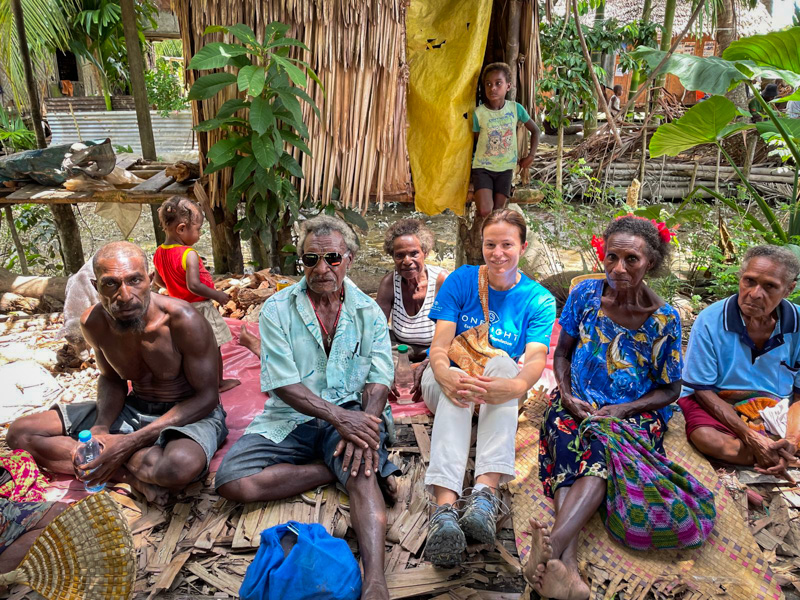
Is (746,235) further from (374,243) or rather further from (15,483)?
(15,483)

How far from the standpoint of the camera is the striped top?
154 inches

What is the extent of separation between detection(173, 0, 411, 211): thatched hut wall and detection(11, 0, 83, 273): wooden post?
83.7 inches

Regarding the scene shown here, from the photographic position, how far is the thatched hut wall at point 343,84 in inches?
193

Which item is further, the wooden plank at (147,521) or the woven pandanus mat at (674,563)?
the wooden plank at (147,521)

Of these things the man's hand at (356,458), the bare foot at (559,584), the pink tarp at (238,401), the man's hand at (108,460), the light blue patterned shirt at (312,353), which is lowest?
the pink tarp at (238,401)

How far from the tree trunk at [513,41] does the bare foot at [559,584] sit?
14.3ft

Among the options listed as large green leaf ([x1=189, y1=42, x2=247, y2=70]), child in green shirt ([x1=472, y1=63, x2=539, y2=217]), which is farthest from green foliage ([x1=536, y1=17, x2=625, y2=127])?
large green leaf ([x1=189, y1=42, x2=247, y2=70])

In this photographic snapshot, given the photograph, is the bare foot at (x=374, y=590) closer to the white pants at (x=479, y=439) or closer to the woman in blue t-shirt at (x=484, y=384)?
the woman in blue t-shirt at (x=484, y=384)

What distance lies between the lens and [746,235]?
18.4 ft

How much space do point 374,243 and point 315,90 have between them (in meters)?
4.08

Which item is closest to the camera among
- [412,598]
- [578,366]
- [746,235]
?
[412,598]

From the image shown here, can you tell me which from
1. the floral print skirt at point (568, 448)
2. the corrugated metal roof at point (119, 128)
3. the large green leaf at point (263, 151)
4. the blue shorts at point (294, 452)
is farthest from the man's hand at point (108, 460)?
the corrugated metal roof at point (119, 128)

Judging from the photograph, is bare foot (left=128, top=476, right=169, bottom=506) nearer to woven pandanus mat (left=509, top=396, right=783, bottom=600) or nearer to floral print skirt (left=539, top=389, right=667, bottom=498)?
woven pandanus mat (left=509, top=396, right=783, bottom=600)

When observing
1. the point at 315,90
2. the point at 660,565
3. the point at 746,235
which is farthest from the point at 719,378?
the point at 315,90
